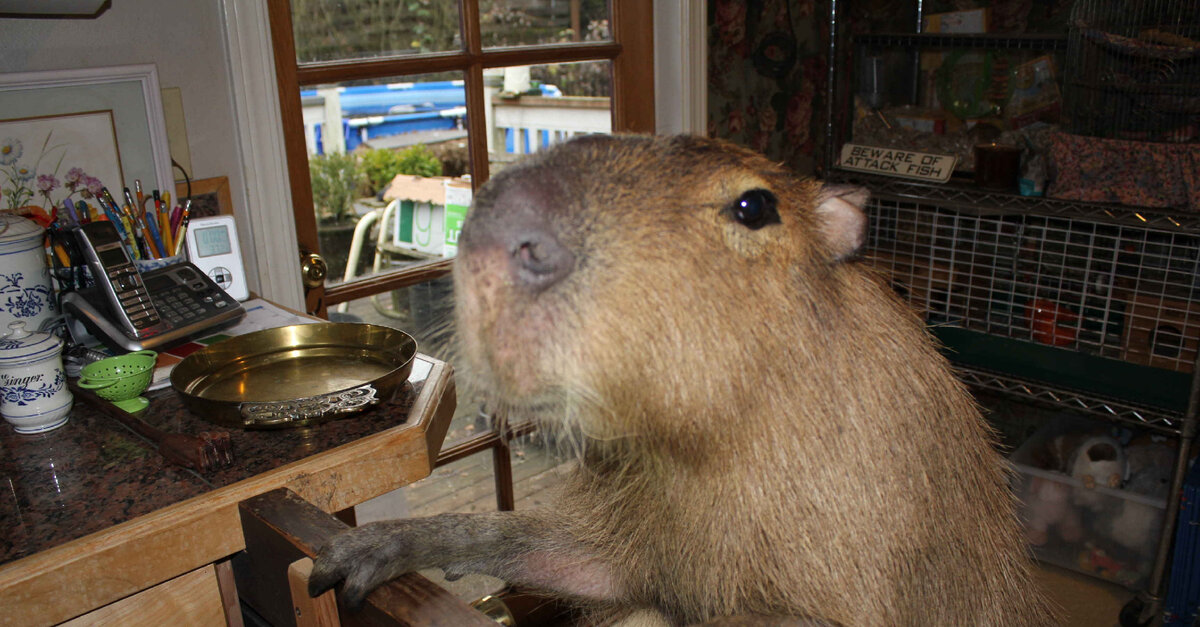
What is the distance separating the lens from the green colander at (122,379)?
3.61 ft

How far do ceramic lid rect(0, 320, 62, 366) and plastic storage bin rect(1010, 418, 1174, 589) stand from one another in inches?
83.6

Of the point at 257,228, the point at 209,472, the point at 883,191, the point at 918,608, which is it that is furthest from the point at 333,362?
the point at 883,191

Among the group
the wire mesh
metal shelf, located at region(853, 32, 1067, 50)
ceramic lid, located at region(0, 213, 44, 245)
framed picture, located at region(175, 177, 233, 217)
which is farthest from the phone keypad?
metal shelf, located at region(853, 32, 1067, 50)

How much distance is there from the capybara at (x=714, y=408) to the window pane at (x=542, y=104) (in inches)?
51.8

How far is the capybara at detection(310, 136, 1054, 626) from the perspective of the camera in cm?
64

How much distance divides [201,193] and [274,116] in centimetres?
21

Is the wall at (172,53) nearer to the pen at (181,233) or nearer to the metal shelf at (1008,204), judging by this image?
the pen at (181,233)

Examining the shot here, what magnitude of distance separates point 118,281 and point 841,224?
1.04 metres

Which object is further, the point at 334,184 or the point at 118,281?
the point at 334,184

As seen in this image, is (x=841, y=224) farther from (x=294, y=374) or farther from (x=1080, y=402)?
(x=1080, y=402)

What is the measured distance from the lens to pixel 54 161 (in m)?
1.48

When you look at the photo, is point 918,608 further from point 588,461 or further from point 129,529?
point 129,529

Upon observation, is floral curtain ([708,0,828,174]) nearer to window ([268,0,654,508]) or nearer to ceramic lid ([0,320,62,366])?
window ([268,0,654,508])

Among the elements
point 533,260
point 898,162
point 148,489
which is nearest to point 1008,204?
point 898,162
